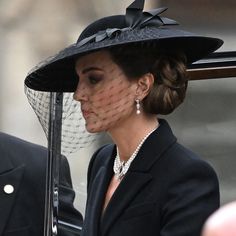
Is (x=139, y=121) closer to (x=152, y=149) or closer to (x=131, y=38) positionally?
(x=152, y=149)

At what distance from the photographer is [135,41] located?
1.97 metres

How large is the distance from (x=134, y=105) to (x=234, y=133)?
8.06ft

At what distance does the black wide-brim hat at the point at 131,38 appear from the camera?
200cm

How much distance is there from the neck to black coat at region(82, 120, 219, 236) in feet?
0.08

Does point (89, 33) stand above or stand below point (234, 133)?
above

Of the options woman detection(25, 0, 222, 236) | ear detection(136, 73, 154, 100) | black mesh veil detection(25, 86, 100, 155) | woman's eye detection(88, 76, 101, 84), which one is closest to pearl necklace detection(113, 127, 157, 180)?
woman detection(25, 0, 222, 236)

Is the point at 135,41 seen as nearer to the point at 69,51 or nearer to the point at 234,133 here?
the point at 69,51

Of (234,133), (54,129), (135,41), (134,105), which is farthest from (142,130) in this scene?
(234,133)

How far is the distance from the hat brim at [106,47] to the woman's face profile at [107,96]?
2.8 inches

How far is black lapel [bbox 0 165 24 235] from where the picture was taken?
2.36 meters

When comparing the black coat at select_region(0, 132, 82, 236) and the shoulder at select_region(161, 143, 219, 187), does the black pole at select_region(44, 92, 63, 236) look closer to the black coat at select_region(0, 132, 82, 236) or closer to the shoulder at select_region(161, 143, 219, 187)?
the black coat at select_region(0, 132, 82, 236)

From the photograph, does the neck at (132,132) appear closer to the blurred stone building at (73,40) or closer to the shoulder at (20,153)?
the shoulder at (20,153)

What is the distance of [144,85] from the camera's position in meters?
2.05

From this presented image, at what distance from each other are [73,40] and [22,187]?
224cm
